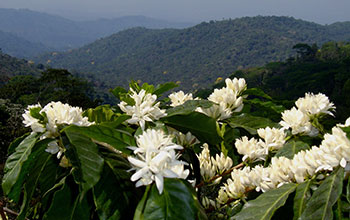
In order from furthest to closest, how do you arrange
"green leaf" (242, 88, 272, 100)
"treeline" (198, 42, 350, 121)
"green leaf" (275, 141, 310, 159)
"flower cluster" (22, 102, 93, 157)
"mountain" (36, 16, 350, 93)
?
"mountain" (36, 16, 350, 93)
"treeline" (198, 42, 350, 121)
"green leaf" (242, 88, 272, 100)
"green leaf" (275, 141, 310, 159)
"flower cluster" (22, 102, 93, 157)

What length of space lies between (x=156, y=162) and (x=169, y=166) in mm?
39

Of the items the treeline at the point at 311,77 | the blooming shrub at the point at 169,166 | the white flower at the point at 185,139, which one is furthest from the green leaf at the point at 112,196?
the treeline at the point at 311,77

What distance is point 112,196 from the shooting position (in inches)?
28.5

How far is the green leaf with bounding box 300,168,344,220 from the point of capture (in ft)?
2.05

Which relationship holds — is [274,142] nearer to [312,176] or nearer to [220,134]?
[220,134]

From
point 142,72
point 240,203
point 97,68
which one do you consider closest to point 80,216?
point 240,203

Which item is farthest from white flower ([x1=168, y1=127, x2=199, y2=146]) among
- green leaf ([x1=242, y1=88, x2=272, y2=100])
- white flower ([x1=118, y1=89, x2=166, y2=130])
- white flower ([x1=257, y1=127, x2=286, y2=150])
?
green leaf ([x1=242, y1=88, x2=272, y2=100])

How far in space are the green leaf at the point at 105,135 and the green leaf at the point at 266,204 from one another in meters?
0.31

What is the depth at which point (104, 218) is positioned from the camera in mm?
701

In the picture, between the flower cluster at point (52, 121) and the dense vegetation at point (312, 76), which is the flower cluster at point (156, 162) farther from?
the dense vegetation at point (312, 76)

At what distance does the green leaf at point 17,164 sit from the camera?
83cm

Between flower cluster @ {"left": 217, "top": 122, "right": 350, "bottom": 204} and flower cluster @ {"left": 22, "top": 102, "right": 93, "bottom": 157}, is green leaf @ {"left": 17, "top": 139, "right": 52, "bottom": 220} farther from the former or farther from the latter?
flower cluster @ {"left": 217, "top": 122, "right": 350, "bottom": 204}

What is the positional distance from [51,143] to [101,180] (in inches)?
8.6

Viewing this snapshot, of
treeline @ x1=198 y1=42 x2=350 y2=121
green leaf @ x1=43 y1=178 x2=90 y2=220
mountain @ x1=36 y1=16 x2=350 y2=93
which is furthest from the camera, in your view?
mountain @ x1=36 y1=16 x2=350 y2=93
